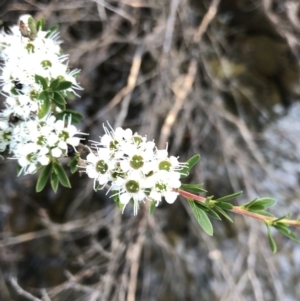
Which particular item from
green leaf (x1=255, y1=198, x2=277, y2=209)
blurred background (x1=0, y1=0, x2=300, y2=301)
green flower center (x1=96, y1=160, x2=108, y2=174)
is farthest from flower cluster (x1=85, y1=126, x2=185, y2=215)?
blurred background (x1=0, y1=0, x2=300, y2=301)

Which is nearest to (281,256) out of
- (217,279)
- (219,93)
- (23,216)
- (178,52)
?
(217,279)

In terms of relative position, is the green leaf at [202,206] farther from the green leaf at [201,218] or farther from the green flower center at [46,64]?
the green flower center at [46,64]

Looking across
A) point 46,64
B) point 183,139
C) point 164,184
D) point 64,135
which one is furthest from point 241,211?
point 183,139

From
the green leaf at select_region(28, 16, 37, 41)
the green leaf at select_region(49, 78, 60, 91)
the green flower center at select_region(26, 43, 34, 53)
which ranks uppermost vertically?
the green leaf at select_region(28, 16, 37, 41)

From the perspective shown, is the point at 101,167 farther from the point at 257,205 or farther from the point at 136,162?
the point at 257,205

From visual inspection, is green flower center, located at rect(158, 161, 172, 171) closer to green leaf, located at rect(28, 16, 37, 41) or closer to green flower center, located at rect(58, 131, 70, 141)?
green flower center, located at rect(58, 131, 70, 141)

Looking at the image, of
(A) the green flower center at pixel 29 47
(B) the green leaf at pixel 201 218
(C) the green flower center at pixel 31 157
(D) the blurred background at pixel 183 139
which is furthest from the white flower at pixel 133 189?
(D) the blurred background at pixel 183 139
